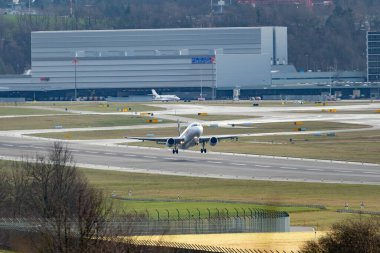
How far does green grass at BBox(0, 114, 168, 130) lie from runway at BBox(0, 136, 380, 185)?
1390 inches

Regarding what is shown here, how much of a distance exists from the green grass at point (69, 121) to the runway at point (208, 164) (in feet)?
116

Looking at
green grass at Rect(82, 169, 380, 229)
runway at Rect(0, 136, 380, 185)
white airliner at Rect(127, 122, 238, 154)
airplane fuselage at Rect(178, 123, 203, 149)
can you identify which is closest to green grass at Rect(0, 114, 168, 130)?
runway at Rect(0, 136, 380, 185)

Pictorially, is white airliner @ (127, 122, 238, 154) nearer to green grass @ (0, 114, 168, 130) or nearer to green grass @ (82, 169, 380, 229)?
green grass @ (82, 169, 380, 229)

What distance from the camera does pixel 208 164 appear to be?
113 metres

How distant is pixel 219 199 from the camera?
270 feet

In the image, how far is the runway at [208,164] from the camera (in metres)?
98.6

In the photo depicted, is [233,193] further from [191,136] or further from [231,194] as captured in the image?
[191,136]

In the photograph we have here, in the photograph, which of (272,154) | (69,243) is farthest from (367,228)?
Answer: (272,154)

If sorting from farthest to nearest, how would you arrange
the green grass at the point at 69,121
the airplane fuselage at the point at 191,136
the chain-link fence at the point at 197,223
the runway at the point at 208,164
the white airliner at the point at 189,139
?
1. the green grass at the point at 69,121
2. the white airliner at the point at 189,139
3. the airplane fuselage at the point at 191,136
4. the runway at the point at 208,164
5. the chain-link fence at the point at 197,223

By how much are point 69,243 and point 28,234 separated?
1089 centimetres

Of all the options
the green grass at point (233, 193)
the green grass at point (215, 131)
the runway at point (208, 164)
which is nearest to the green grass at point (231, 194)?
the green grass at point (233, 193)

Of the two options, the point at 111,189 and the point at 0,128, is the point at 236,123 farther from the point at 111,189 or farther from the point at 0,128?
the point at 111,189

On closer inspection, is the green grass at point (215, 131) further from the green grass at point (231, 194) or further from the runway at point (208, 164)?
the green grass at point (231, 194)

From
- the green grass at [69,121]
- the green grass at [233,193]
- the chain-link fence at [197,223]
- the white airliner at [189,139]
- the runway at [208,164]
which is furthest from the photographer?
the green grass at [69,121]
